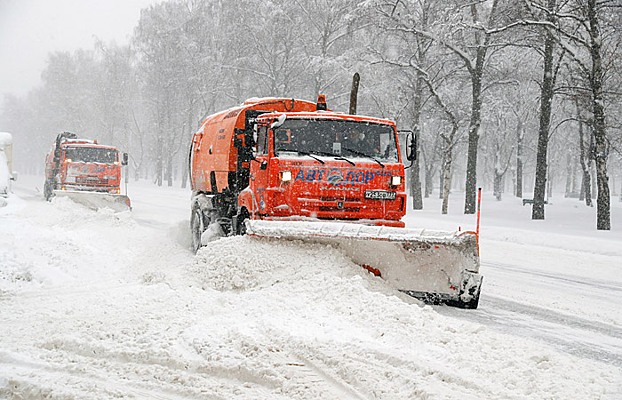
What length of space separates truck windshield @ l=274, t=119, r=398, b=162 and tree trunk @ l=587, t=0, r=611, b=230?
9736 mm

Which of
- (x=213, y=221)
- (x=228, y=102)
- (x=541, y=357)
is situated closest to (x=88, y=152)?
→ (x=213, y=221)

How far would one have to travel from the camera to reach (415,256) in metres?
7.14

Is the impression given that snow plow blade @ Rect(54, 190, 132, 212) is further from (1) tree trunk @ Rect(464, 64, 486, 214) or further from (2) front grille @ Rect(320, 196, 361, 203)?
(1) tree trunk @ Rect(464, 64, 486, 214)

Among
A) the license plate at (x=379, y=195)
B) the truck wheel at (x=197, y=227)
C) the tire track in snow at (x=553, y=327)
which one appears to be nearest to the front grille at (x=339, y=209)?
the license plate at (x=379, y=195)

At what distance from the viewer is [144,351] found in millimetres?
4684

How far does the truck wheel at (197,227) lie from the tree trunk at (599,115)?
35.6ft

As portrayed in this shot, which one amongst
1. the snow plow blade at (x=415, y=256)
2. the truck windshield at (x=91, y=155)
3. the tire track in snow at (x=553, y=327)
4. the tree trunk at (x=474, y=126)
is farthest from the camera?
the tree trunk at (x=474, y=126)

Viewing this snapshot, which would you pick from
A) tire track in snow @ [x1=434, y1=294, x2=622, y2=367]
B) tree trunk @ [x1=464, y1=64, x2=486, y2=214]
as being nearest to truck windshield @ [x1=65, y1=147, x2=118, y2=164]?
tree trunk @ [x1=464, y1=64, x2=486, y2=214]

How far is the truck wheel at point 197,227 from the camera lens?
37.7 feet

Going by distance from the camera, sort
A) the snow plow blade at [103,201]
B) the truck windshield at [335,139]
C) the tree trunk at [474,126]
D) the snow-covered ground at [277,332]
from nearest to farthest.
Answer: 1. the snow-covered ground at [277,332]
2. the truck windshield at [335,139]
3. the snow plow blade at [103,201]
4. the tree trunk at [474,126]

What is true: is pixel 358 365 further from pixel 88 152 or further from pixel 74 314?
pixel 88 152

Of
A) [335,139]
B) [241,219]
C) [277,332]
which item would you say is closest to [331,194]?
[335,139]

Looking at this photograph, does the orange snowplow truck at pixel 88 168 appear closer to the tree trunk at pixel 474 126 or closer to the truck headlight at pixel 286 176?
the tree trunk at pixel 474 126

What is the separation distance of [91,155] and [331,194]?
15.1 meters
